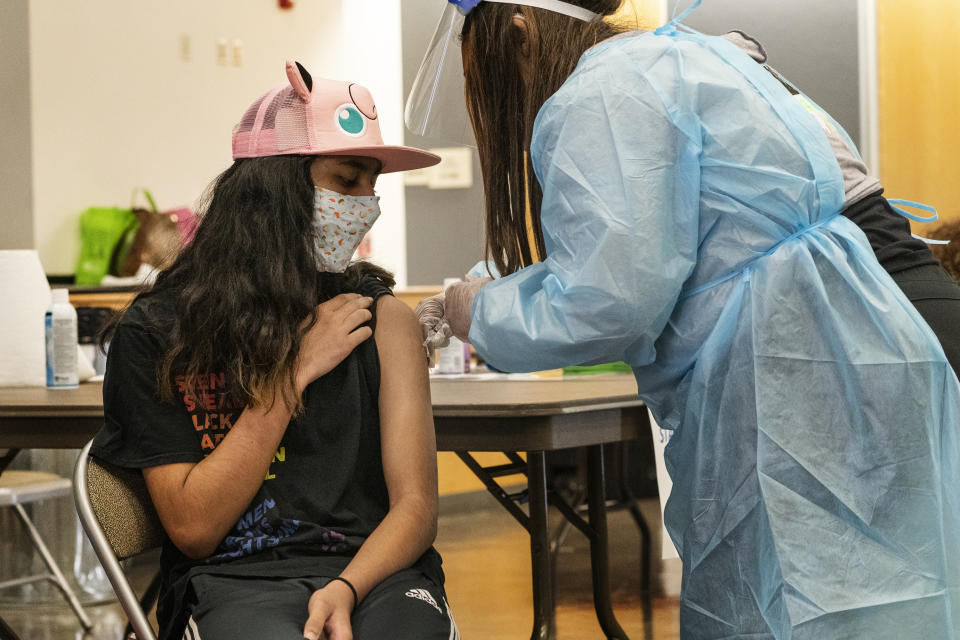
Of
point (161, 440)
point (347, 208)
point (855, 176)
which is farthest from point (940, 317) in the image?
point (161, 440)

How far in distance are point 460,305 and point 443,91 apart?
352mm

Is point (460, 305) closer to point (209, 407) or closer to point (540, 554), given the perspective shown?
point (209, 407)

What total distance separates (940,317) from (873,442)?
0.74ft

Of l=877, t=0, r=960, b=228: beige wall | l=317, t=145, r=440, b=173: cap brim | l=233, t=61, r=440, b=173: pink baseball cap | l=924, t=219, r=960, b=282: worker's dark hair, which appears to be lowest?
l=924, t=219, r=960, b=282: worker's dark hair

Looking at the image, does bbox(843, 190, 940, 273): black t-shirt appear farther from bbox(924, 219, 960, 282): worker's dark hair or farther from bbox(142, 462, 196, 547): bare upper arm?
bbox(924, 219, 960, 282): worker's dark hair

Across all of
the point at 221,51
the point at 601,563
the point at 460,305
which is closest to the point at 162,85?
the point at 221,51

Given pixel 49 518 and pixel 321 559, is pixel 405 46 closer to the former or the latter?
pixel 49 518

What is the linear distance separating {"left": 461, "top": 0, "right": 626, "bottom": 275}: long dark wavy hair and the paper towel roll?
1720 millimetres

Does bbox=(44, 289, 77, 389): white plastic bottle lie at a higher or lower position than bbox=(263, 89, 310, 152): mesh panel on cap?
lower

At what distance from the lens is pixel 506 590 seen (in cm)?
367

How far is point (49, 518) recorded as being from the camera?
3.59 metres

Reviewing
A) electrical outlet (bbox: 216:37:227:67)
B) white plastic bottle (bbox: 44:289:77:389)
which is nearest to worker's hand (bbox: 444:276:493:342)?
white plastic bottle (bbox: 44:289:77:389)

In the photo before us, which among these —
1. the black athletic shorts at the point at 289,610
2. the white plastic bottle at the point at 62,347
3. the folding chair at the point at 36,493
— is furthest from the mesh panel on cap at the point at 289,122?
the folding chair at the point at 36,493

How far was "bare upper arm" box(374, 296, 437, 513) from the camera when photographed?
4.75 feet
